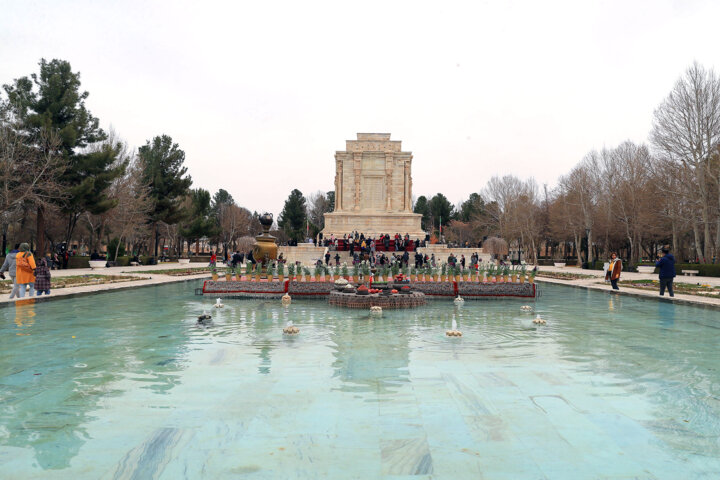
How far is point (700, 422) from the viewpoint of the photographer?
234 inches

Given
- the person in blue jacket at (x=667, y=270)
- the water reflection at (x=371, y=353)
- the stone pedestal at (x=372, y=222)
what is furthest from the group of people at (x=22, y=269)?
the stone pedestal at (x=372, y=222)

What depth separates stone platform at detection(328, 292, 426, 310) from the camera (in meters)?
16.6

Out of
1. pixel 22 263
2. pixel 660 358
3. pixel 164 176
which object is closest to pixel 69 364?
pixel 22 263

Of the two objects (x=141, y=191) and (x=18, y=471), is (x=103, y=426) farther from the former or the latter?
(x=141, y=191)

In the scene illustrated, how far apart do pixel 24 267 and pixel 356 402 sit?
50.3ft

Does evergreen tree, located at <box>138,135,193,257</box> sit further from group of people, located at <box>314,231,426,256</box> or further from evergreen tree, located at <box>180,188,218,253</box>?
group of people, located at <box>314,231,426,256</box>

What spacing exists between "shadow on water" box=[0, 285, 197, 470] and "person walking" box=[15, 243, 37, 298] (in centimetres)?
107

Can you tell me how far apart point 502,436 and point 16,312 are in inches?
585

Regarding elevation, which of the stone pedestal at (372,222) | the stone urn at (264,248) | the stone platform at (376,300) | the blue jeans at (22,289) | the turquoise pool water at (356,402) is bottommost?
the turquoise pool water at (356,402)

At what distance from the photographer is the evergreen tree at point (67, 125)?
36.5 metres

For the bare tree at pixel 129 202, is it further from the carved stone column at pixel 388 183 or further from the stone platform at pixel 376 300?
the stone platform at pixel 376 300

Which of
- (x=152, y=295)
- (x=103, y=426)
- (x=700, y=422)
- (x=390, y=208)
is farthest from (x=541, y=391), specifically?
(x=390, y=208)

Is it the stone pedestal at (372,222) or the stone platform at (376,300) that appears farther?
the stone pedestal at (372,222)

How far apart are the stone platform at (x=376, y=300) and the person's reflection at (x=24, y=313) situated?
8990 millimetres
